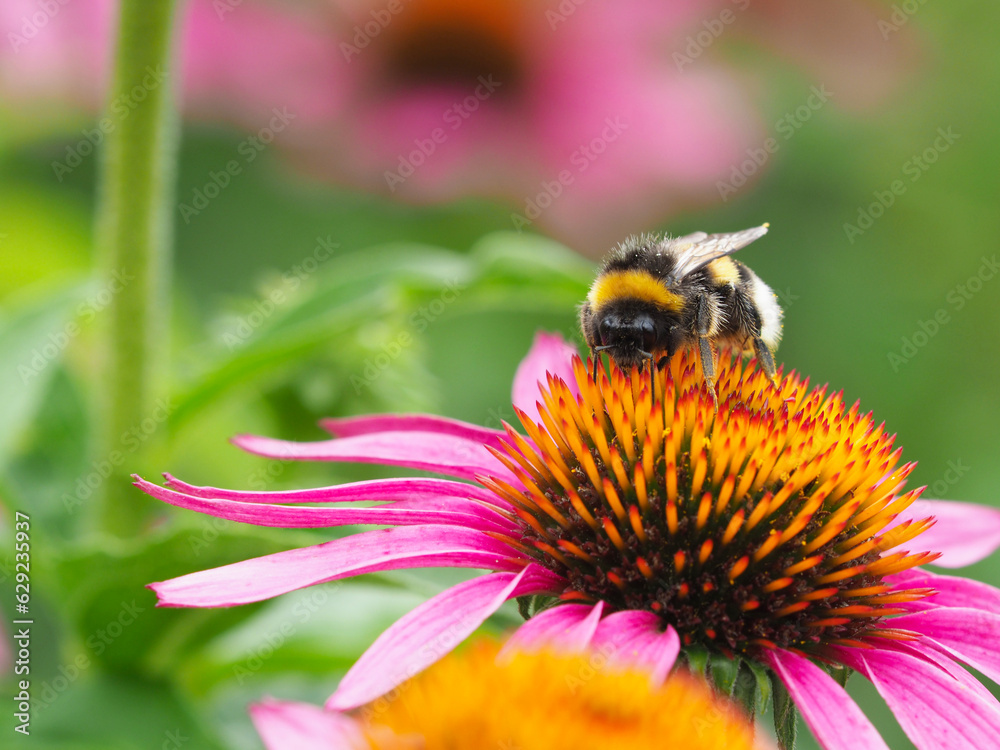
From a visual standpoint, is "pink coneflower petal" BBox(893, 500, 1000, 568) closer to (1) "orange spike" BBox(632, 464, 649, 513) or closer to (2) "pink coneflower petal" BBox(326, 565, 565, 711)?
(1) "orange spike" BBox(632, 464, 649, 513)

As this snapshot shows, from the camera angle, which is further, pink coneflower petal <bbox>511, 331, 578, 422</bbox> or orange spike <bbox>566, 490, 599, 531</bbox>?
pink coneflower petal <bbox>511, 331, 578, 422</bbox>

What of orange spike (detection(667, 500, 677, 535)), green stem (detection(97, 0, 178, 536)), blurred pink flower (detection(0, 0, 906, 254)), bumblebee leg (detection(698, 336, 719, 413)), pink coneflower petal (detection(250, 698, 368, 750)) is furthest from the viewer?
blurred pink flower (detection(0, 0, 906, 254))

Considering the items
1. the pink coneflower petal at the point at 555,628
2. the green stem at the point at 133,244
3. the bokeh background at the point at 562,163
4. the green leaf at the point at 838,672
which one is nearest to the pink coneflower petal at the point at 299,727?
the pink coneflower petal at the point at 555,628

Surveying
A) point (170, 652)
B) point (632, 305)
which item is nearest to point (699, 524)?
point (632, 305)

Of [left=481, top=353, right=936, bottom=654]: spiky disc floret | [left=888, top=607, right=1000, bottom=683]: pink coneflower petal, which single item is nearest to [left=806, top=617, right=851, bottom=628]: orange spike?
[left=481, top=353, right=936, bottom=654]: spiky disc floret

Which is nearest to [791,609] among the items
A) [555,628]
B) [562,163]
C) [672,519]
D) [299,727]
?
[672,519]

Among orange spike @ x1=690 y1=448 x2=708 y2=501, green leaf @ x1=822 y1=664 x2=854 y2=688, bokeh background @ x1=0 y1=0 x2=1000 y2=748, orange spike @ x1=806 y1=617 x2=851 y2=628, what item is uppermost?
bokeh background @ x1=0 y1=0 x2=1000 y2=748
